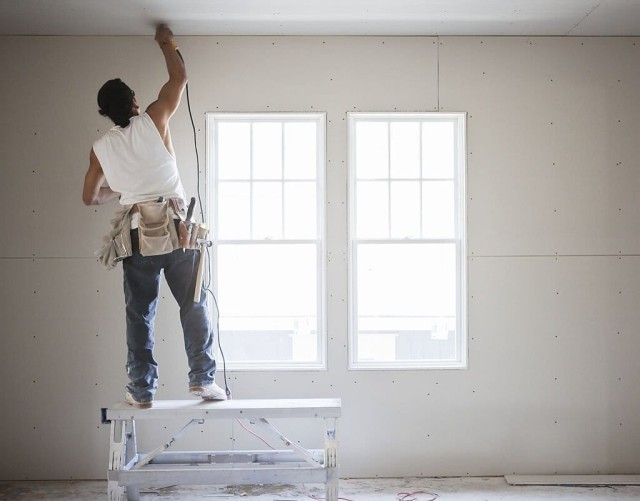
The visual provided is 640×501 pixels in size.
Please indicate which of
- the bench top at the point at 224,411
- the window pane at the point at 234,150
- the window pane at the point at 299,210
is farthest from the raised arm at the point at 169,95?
the bench top at the point at 224,411

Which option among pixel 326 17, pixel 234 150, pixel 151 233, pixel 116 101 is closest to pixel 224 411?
pixel 151 233

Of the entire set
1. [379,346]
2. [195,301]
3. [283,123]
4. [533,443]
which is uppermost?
[283,123]

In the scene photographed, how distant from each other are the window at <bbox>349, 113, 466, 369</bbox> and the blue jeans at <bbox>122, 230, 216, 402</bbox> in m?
1.23

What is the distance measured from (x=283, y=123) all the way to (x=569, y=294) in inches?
87.5

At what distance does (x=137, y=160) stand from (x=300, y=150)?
1.35 metres

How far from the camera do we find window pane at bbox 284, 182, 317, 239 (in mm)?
4375

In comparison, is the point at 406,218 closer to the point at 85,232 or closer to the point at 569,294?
the point at 569,294

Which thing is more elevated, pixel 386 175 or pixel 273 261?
pixel 386 175

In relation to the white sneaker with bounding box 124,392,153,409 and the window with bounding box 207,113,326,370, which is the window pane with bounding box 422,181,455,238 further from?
the white sneaker with bounding box 124,392,153,409

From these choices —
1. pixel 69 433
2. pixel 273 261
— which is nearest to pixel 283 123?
pixel 273 261

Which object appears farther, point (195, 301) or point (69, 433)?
point (69, 433)

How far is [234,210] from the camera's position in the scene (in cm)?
436

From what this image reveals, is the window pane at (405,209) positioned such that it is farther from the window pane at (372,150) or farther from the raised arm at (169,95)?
the raised arm at (169,95)

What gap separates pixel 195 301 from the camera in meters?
3.41
